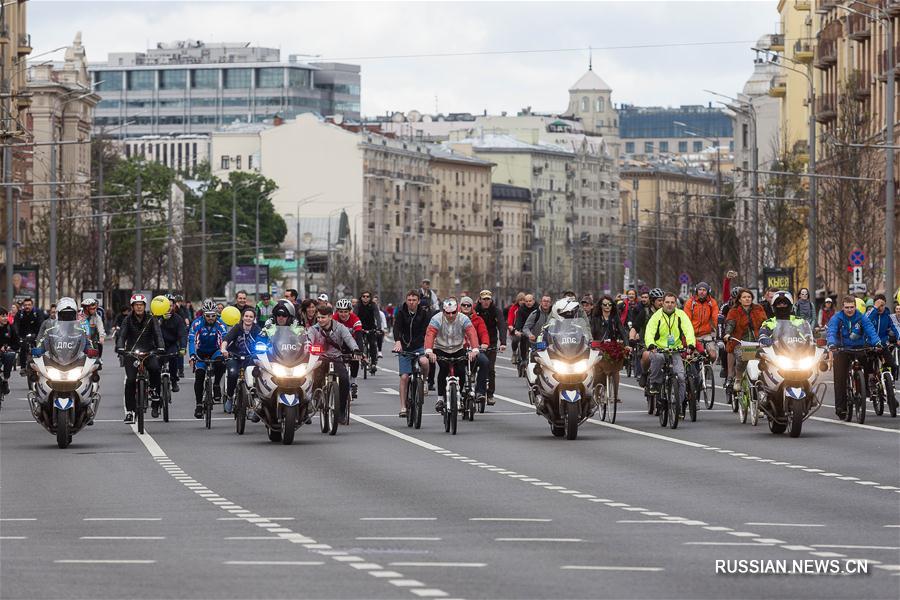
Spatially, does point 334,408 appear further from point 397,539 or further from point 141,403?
point 397,539

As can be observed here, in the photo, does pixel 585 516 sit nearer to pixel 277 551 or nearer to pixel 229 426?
pixel 277 551

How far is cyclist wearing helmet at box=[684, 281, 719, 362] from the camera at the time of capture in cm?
3378

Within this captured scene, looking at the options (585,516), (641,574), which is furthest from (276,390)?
(641,574)

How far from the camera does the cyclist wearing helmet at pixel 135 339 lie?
30859 millimetres

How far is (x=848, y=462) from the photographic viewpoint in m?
24.0

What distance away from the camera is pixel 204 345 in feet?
109

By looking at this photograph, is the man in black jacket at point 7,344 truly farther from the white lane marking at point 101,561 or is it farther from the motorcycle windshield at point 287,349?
the white lane marking at point 101,561

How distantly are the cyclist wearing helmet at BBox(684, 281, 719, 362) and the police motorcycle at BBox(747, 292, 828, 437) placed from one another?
4.57 metres

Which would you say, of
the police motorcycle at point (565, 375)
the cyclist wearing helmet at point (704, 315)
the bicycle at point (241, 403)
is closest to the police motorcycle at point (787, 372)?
the police motorcycle at point (565, 375)

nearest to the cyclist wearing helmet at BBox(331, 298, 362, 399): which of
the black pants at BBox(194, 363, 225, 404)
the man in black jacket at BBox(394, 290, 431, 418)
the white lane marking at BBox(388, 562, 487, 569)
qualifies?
the man in black jacket at BBox(394, 290, 431, 418)

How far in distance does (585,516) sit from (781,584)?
479 cm

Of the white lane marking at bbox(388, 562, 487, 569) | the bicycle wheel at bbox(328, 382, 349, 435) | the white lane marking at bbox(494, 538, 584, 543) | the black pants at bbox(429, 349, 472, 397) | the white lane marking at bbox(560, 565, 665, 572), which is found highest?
the black pants at bbox(429, 349, 472, 397)

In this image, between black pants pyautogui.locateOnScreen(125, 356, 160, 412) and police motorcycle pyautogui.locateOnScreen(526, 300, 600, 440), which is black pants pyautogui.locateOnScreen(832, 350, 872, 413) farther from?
black pants pyautogui.locateOnScreen(125, 356, 160, 412)

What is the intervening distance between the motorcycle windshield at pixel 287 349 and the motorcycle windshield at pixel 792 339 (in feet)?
17.1
